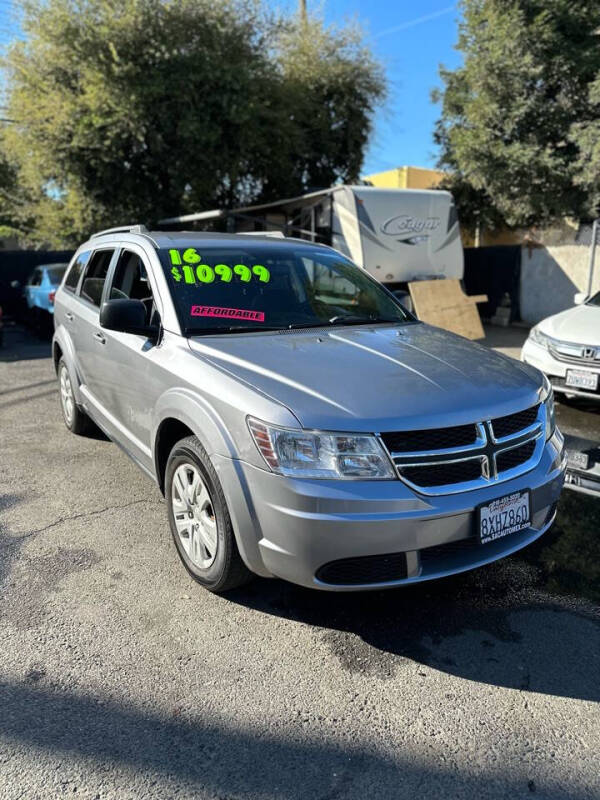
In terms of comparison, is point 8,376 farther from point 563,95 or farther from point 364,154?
point 364,154

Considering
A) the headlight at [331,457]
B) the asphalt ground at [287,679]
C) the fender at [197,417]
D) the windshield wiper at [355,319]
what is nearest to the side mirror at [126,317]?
the fender at [197,417]

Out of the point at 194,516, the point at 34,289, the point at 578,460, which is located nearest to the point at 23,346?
the point at 34,289

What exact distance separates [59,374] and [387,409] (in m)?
4.46

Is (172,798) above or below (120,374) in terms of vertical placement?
below

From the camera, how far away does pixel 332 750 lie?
228 cm

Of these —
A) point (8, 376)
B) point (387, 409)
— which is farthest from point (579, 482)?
point (8, 376)

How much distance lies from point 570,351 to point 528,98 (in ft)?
31.2

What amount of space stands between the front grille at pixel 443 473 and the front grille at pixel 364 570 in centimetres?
32

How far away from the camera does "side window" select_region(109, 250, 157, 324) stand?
422cm

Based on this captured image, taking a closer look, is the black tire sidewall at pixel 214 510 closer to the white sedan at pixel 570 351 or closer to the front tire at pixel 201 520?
the front tire at pixel 201 520

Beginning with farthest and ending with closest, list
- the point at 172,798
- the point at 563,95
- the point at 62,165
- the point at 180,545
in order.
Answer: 1. the point at 62,165
2. the point at 563,95
3. the point at 180,545
4. the point at 172,798

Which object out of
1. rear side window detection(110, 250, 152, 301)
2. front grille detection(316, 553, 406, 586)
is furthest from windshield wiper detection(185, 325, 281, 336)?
front grille detection(316, 553, 406, 586)

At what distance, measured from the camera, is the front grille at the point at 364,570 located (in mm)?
2623

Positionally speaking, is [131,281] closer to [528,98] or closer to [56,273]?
[56,273]
